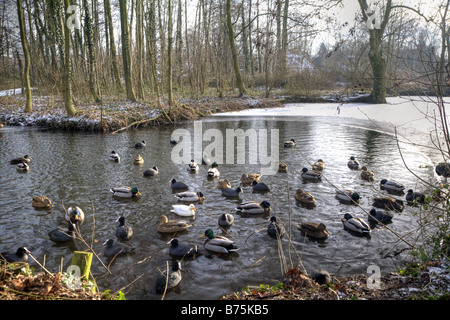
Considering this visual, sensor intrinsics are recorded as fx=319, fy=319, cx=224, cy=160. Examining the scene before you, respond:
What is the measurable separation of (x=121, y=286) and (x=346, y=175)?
7684mm

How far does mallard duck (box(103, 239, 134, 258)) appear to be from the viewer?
17.9 ft

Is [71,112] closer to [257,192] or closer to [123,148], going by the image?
[123,148]

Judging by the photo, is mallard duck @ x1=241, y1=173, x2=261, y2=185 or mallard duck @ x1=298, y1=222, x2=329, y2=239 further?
mallard duck @ x1=241, y1=173, x2=261, y2=185

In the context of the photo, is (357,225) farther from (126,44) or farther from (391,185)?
(126,44)

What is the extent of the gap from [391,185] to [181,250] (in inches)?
240

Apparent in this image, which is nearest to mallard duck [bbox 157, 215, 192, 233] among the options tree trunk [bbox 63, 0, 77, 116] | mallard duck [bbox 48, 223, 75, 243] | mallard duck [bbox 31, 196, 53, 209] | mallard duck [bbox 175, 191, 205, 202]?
mallard duck [bbox 175, 191, 205, 202]

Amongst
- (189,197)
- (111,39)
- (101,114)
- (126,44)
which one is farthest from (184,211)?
(111,39)

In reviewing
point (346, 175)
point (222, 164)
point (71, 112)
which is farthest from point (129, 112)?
point (346, 175)

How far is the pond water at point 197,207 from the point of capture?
16.8 ft

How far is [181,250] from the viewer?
555 centimetres

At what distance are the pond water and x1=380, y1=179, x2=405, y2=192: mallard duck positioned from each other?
0.87 feet

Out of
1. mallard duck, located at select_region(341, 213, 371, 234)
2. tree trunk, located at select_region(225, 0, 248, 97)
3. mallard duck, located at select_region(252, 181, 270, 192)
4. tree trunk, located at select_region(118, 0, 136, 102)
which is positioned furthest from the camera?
tree trunk, located at select_region(225, 0, 248, 97)

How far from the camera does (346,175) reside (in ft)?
32.9

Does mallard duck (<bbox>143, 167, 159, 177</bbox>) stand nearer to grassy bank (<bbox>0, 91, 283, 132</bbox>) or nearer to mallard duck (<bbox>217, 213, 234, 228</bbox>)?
mallard duck (<bbox>217, 213, 234, 228</bbox>)
